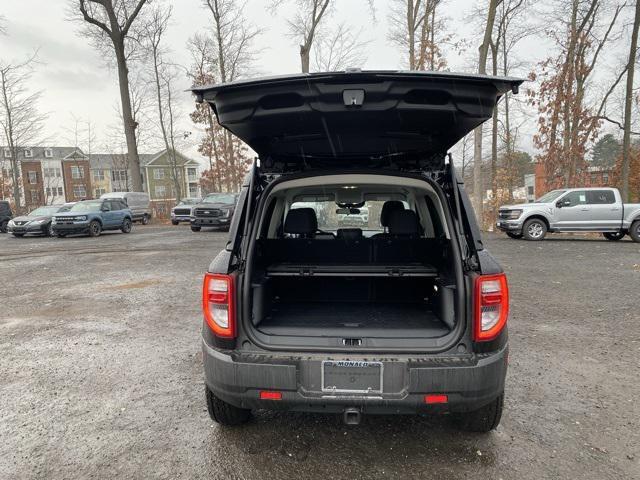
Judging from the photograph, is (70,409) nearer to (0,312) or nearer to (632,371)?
(0,312)

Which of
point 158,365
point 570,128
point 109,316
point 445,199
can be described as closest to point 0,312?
point 109,316

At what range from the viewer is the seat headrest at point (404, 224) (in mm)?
3379

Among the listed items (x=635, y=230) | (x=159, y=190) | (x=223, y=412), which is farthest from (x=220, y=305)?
(x=159, y=190)

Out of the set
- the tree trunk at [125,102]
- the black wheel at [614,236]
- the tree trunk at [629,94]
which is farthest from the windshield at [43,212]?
the tree trunk at [629,94]

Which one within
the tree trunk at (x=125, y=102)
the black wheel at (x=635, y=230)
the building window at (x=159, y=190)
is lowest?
the black wheel at (x=635, y=230)

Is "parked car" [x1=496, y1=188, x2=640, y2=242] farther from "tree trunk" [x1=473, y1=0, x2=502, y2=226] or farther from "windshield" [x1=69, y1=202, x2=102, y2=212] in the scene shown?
"windshield" [x1=69, y1=202, x2=102, y2=212]

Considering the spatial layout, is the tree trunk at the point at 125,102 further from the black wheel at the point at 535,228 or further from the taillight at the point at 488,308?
the taillight at the point at 488,308

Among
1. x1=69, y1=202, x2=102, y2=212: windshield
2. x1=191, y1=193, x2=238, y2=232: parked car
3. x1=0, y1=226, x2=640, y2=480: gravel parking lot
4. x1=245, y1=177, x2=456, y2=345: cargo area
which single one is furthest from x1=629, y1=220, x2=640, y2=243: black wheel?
x1=69, y1=202, x2=102, y2=212: windshield

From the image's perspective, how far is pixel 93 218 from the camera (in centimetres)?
1742

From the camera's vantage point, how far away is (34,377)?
3.54 meters

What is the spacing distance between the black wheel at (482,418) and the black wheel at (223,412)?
1.40 m

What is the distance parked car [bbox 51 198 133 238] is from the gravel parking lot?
12.5 metres

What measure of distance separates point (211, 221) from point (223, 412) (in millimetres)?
16119

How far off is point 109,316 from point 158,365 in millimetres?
2170
